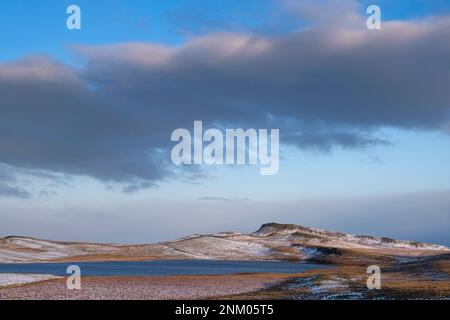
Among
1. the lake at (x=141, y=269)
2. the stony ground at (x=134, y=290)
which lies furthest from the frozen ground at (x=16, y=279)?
the lake at (x=141, y=269)

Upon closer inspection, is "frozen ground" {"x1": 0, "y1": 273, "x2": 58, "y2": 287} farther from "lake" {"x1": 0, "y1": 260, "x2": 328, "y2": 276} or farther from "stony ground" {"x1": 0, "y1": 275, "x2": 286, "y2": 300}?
"lake" {"x1": 0, "y1": 260, "x2": 328, "y2": 276}

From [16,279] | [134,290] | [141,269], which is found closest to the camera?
[134,290]

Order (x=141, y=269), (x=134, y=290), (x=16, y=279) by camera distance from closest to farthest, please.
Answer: (x=134, y=290), (x=16, y=279), (x=141, y=269)

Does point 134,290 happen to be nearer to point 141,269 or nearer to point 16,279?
point 16,279

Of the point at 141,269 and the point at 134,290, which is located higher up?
the point at 134,290

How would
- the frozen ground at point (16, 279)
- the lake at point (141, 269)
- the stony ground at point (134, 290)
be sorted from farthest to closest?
the lake at point (141, 269), the frozen ground at point (16, 279), the stony ground at point (134, 290)

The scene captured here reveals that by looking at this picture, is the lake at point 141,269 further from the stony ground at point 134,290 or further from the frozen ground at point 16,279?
the stony ground at point 134,290

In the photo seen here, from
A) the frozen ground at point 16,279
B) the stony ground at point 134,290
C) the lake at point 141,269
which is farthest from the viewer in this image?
the lake at point 141,269

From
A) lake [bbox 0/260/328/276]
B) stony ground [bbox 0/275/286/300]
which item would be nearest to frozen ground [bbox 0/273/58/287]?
stony ground [bbox 0/275/286/300]

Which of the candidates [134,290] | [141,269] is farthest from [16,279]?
[141,269]
